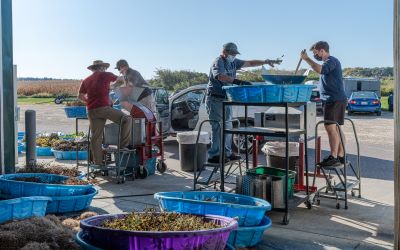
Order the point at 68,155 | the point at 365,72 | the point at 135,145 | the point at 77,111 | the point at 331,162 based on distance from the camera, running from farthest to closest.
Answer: the point at 365,72, the point at 68,155, the point at 77,111, the point at 135,145, the point at 331,162

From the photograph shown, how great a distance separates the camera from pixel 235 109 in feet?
41.0

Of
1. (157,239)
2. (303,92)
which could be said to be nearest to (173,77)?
(303,92)

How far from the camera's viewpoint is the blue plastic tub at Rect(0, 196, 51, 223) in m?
5.30

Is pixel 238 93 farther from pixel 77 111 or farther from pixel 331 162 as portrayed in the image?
pixel 77 111

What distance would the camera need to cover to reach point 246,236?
5086 millimetres

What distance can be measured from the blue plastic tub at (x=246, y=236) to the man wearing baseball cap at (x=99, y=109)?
14.3 ft

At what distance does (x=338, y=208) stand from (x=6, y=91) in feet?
16.6

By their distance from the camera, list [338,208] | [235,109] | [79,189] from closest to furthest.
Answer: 1. [79,189]
2. [338,208]
3. [235,109]

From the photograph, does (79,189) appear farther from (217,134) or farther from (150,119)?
(150,119)

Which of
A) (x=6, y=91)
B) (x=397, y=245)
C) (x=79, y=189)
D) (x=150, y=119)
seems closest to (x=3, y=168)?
(x=6, y=91)

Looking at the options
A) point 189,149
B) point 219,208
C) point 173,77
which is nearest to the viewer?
point 219,208

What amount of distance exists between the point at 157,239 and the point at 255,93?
3.07m

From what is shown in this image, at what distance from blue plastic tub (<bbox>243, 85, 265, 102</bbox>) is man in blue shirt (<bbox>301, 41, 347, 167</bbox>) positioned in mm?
1390

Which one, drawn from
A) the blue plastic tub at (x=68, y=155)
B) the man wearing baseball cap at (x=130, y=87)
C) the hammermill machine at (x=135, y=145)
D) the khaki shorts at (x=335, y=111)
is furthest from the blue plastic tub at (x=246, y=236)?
the blue plastic tub at (x=68, y=155)
